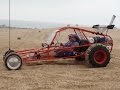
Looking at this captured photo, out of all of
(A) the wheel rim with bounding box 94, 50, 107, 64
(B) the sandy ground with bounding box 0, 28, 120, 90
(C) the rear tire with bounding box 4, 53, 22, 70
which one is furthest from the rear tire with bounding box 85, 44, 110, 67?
(C) the rear tire with bounding box 4, 53, 22, 70

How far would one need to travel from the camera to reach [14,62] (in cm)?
1102

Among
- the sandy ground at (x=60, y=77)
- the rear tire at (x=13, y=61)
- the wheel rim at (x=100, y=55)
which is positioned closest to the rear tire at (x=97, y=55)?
the wheel rim at (x=100, y=55)

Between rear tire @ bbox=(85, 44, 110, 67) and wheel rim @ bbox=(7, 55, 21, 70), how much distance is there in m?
2.09

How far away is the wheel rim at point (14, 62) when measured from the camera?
11031 mm

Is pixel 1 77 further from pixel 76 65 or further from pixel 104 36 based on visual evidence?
pixel 104 36

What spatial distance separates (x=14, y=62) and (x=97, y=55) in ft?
8.40

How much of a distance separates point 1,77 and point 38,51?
205 cm

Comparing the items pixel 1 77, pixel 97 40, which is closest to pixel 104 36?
pixel 97 40

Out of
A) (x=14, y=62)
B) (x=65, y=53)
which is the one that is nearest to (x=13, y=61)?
(x=14, y=62)

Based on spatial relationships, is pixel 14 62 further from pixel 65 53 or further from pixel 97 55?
pixel 97 55

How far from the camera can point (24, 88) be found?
8.62 m

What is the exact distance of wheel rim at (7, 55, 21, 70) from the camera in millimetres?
11031

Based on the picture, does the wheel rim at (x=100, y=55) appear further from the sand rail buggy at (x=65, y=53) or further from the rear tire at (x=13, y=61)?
the rear tire at (x=13, y=61)

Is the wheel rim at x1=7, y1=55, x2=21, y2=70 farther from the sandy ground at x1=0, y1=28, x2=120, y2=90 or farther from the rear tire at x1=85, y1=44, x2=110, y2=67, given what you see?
the rear tire at x1=85, y1=44, x2=110, y2=67
